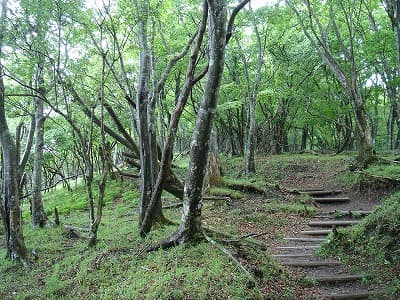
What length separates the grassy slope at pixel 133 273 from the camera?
536cm

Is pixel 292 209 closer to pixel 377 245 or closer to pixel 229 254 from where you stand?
pixel 377 245

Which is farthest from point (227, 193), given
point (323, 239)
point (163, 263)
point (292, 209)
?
point (163, 263)

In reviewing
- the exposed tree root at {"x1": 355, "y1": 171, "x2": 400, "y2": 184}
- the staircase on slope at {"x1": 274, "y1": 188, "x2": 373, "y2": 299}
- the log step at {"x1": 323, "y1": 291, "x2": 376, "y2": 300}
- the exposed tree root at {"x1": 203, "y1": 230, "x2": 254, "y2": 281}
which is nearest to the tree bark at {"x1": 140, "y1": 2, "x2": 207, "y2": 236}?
the exposed tree root at {"x1": 203, "y1": 230, "x2": 254, "y2": 281}

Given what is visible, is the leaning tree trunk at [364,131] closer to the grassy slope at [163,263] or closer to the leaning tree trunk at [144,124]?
the grassy slope at [163,263]

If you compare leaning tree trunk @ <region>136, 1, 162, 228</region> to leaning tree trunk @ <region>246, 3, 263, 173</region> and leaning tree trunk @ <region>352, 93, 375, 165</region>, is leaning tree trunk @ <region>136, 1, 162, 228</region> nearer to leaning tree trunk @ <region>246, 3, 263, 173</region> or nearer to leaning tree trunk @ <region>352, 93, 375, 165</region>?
leaning tree trunk @ <region>246, 3, 263, 173</region>

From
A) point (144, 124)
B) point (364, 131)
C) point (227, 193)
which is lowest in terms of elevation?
point (227, 193)

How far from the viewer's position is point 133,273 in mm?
6191

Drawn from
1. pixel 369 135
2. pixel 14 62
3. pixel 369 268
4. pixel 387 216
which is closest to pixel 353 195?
pixel 369 135

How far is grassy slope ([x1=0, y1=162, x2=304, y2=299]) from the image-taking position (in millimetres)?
5363

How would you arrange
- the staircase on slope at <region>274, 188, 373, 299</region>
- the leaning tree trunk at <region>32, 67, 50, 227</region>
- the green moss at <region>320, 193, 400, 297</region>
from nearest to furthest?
the staircase on slope at <region>274, 188, 373, 299</region> < the green moss at <region>320, 193, 400, 297</region> < the leaning tree trunk at <region>32, 67, 50, 227</region>

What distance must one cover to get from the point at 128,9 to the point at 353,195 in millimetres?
11004

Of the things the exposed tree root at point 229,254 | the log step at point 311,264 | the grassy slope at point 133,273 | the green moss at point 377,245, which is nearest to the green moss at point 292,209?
the grassy slope at point 133,273

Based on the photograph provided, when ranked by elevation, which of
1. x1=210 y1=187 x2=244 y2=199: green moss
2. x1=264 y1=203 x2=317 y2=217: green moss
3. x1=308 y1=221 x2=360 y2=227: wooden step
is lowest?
x1=308 y1=221 x2=360 y2=227: wooden step

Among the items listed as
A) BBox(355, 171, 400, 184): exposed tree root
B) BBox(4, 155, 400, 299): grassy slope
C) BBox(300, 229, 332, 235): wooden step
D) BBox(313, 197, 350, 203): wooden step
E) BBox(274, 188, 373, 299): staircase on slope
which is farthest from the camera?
BBox(313, 197, 350, 203): wooden step
